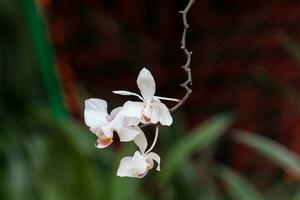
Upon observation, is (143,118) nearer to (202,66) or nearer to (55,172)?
(55,172)

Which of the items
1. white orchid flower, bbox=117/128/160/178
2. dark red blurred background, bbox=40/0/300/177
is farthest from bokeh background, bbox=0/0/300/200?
white orchid flower, bbox=117/128/160/178

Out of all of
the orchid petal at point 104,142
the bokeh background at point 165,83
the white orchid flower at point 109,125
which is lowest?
the orchid petal at point 104,142

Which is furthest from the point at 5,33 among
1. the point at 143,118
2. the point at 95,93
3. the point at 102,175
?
the point at 143,118

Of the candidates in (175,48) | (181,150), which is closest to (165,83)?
(175,48)

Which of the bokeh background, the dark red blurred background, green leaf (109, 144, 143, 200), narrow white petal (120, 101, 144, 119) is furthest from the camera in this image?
the dark red blurred background

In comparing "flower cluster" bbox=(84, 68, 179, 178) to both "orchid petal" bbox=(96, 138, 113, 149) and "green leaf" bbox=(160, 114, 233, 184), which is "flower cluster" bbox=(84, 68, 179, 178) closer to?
"orchid petal" bbox=(96, 138, 113, 149)

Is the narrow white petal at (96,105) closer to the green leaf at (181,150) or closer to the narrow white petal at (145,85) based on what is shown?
the narrow white petal at (145,85)

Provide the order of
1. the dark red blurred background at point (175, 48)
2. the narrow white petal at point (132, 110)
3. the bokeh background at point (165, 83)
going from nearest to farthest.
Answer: the narrow white petal at point (132, 110) < the bokeh background at point (165, 83) < the dark red blurred background at point (175, 48)

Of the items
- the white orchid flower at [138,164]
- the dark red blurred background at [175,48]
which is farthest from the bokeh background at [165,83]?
the white orchid flower at [138,164]
